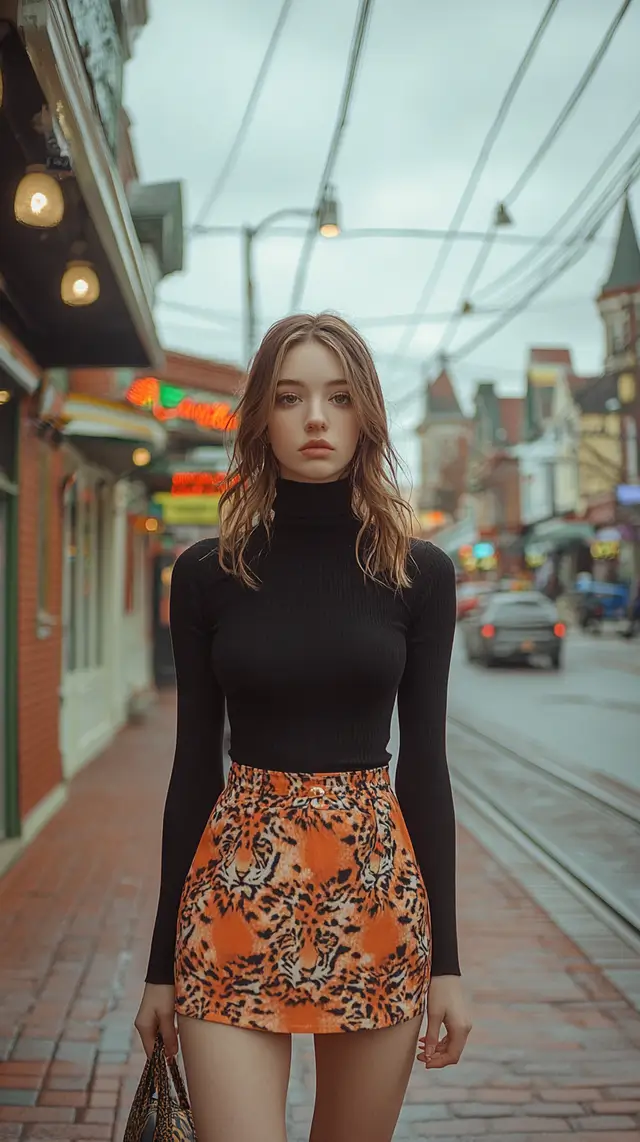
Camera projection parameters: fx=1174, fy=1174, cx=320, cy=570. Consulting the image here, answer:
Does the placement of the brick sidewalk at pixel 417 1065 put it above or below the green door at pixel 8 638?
below

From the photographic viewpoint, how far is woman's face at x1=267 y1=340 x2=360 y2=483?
196 centimetres

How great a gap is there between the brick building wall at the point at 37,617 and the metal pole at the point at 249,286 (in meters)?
9.75

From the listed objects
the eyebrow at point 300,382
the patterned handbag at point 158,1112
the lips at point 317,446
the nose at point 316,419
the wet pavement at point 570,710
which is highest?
the eyebrow at point 300,382

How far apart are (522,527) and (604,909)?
4937 centimetres

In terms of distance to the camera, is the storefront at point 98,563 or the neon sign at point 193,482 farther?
the neon sign at point 193,482

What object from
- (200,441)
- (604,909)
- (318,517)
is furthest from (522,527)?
(318,517)

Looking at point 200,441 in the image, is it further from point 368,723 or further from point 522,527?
point 522,527

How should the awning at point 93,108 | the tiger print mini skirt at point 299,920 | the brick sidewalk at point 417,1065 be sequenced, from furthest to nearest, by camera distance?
the awning at point 93,108 → the brick sidewalk at point 417,1065 → the tiger print mini skirt at point 299,920

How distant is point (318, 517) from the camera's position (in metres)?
2.05

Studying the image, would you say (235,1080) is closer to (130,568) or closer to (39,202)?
(39,202)

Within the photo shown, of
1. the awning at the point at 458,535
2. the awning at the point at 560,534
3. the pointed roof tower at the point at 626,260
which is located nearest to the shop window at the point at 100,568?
the pointed roof tower at the point at 626,260

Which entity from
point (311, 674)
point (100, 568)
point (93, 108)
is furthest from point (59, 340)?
point (311, 674)

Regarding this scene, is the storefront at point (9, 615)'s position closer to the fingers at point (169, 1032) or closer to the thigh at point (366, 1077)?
the fingers at point (169, 1032)

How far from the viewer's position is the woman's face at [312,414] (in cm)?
196
